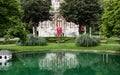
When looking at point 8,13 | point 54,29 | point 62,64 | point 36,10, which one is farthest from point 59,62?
point 54,29

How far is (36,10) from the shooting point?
53.4 meters

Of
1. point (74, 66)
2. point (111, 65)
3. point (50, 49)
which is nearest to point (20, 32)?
point (50, 49)

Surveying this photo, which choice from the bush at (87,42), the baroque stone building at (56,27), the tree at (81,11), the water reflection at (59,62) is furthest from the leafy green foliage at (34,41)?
the baroque stone building at (56,27)

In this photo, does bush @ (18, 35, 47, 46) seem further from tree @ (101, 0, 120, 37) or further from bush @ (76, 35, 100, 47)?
tree @ (101, 0, 120, 37)

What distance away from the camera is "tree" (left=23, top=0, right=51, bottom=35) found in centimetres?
5312

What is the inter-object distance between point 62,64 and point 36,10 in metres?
24.7

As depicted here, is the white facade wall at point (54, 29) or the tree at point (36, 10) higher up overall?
the tree at point (36, 10)

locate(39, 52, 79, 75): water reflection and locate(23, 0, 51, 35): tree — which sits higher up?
locate(23, 0, 51, 35): tree

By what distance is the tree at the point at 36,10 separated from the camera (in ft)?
174

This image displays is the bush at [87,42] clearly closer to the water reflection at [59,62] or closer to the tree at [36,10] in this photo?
the water reflection at [59,62]

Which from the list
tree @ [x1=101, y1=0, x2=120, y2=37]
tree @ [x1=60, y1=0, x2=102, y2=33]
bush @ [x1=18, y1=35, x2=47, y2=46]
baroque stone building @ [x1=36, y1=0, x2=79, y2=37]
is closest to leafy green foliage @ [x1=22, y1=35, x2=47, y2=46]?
bush @ [x1=18, y1=35, x2=47, y2=46]

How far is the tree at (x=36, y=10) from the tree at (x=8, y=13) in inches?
682

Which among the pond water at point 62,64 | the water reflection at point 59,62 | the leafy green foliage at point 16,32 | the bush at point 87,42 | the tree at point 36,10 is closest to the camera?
the pond water at point 62,64

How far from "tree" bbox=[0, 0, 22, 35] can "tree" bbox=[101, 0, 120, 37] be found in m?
10.4
